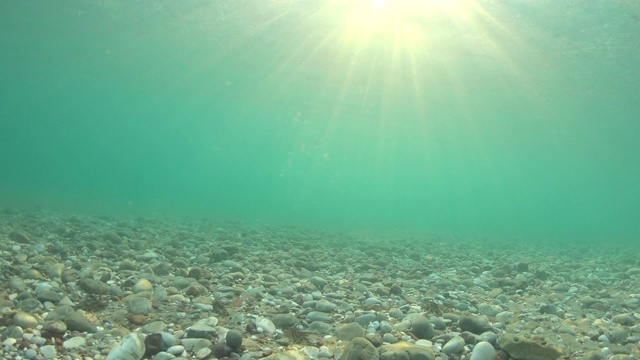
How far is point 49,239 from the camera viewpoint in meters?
9.55

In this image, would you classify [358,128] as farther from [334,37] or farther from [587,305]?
[587,305]

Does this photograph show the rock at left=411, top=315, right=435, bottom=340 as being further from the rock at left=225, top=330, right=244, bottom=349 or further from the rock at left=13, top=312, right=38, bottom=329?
the rock at left=13, top=312, right=38, bottom=329

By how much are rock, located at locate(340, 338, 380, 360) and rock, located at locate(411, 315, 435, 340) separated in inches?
40.9

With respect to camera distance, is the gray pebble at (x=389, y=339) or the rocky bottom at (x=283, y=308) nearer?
the rocky bottom at (x=283, y=308)

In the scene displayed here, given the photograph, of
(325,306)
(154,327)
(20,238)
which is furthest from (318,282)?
(20,238)

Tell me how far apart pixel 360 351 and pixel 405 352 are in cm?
44

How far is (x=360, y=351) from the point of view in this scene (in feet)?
12.7

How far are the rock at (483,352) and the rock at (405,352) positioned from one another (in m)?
0.45

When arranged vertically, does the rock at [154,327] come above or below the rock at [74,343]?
above

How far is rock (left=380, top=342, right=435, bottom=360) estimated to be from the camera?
391 centimetres

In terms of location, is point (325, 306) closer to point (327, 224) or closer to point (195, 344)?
point (195, 344)

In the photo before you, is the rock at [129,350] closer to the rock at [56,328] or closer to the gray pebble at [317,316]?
the rock at [56,328]

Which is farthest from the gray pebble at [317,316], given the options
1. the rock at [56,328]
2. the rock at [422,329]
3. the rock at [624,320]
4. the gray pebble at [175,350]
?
the rock at [624,320]

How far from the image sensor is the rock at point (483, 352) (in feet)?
13.5
